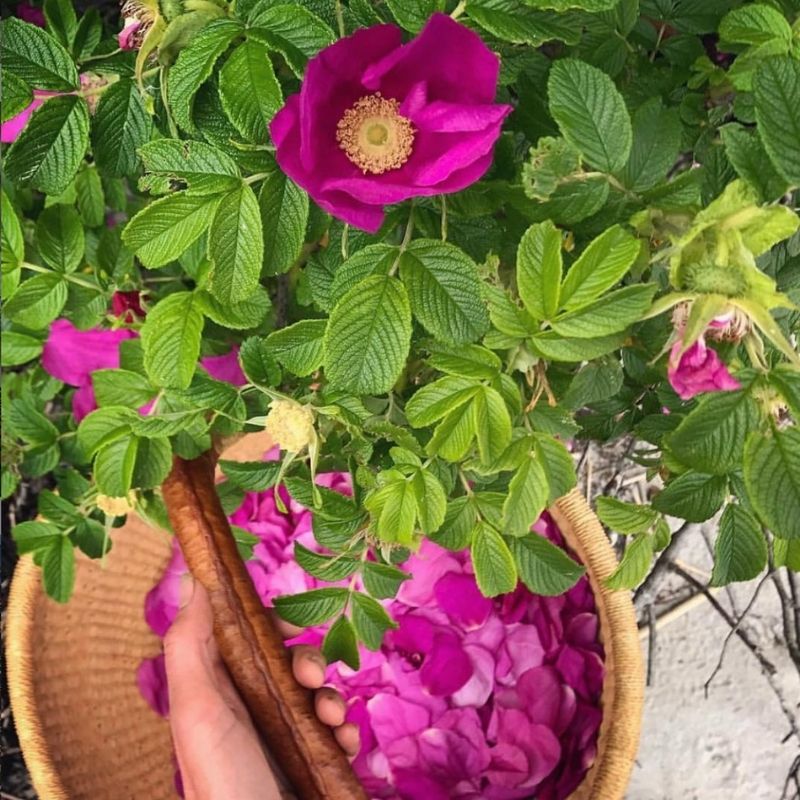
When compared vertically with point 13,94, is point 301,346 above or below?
below

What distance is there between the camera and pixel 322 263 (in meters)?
0.49

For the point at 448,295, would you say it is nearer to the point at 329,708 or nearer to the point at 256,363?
the point at 256,363

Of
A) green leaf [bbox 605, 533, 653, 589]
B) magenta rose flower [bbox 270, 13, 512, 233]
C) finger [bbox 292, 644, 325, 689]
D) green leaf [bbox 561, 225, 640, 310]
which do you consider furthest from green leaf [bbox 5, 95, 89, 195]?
finger [bbox 292, 644, 325, 689]

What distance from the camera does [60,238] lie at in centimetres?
60

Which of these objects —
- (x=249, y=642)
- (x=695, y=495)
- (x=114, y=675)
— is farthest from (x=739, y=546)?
(x=114, y=675)

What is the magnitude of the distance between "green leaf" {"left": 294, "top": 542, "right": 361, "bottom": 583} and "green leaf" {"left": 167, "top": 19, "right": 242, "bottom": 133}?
0.98ft

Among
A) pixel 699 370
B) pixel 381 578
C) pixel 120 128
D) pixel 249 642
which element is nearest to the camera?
pixel 699 370

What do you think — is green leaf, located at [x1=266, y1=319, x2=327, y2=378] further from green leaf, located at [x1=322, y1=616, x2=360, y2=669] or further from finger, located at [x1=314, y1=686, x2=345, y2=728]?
finger, located at [x1=314, y1=686, x2=345, y2=728]

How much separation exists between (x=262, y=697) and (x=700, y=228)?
1.68 feet

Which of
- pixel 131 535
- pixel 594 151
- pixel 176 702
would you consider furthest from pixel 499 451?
pixel 131 535

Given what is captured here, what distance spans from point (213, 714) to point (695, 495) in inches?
20.0

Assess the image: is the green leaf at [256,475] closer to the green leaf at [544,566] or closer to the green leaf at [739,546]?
the green leaf at [544,566]

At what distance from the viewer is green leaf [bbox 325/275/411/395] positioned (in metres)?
0.39

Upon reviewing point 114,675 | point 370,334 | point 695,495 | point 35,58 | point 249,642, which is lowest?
point 114,675
